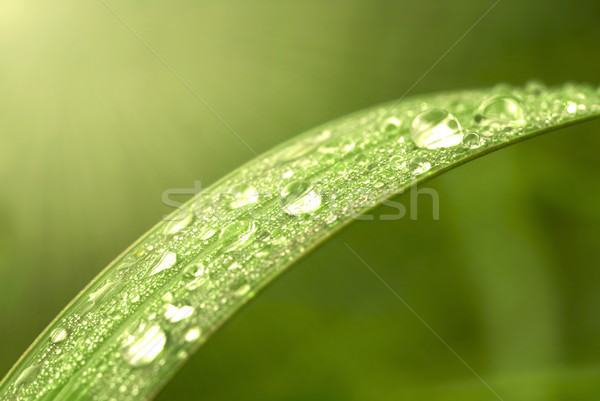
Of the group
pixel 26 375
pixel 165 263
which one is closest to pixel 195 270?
pixel 165 263

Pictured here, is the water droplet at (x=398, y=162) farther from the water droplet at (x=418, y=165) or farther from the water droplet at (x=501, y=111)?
the water droplet at (x=501, y=111)

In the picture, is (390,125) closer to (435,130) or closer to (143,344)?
(435,130)

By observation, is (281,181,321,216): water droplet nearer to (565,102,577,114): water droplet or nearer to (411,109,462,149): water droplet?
(411,109,462,149): water droplet

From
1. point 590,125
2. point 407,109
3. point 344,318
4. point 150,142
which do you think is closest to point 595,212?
point 590,125

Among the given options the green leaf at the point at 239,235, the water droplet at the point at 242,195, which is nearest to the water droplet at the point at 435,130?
the green leaf at the point at 239,235

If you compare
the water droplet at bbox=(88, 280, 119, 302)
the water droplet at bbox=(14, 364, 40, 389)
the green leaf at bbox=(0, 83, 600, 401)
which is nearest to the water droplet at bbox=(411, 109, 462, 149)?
the green leaf at bbox=(0, 83, 600, 401)
